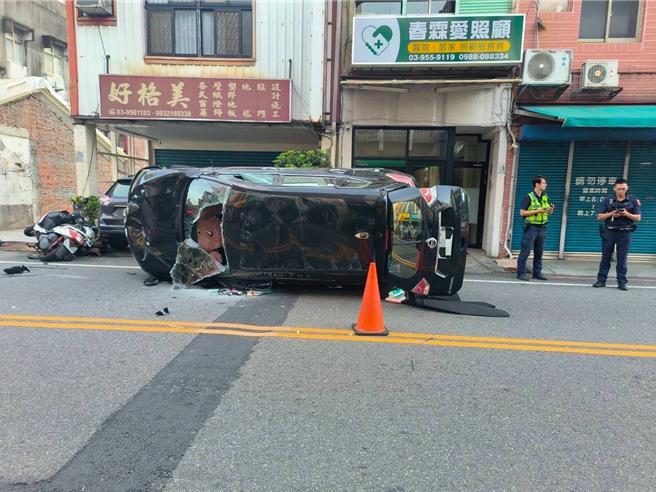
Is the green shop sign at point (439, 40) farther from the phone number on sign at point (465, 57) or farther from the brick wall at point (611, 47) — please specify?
the brick wall at point (611, 47)

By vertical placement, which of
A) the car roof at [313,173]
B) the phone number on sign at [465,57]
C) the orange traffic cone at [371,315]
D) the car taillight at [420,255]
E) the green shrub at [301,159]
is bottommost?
the orange traffic cone at [371,315]

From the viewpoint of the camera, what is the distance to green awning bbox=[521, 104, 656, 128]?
8953 millimetres

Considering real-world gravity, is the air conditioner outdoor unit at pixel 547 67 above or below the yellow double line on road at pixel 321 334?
above

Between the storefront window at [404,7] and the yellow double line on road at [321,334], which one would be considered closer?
the yellow double line on road at [321,334]

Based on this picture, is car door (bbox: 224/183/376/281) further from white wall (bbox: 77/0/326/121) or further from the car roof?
white wall (bbox: 77/0/326/121)

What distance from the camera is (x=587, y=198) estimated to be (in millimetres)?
10305

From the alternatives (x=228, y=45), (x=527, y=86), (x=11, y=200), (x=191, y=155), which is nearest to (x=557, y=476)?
(x=527, y=86)

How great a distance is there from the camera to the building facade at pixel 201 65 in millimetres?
10422

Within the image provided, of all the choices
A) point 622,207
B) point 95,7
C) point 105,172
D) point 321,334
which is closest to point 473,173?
point 622,207

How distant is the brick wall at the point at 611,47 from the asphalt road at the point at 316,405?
6.81 meters

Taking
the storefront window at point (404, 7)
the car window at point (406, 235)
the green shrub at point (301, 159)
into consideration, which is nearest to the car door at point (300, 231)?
the car window at point (406, 235)

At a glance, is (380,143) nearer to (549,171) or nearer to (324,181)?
(549,171)

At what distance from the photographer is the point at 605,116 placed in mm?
9086

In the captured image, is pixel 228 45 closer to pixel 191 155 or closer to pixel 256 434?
pixel 191 155
